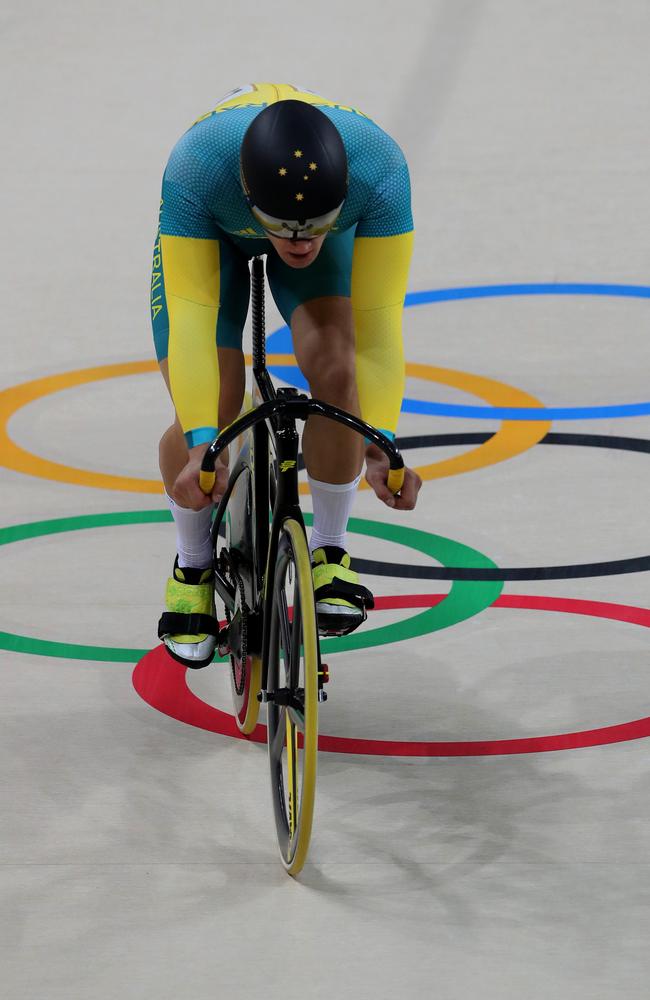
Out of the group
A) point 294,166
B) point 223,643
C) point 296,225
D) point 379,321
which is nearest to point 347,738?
point 223,643

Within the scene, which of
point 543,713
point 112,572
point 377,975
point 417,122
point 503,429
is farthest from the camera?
point 417,122

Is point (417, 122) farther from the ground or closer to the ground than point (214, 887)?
farther from the ground

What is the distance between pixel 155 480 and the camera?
5430 millimetres

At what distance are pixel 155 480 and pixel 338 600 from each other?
2.23 metres

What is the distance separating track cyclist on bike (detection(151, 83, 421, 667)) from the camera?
2.82 meters

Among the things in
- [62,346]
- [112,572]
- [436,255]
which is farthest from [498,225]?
[112,572]

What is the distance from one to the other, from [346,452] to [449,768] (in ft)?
2.48

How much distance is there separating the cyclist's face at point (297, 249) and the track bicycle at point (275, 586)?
0.26 meters

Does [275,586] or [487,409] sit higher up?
[275,586]

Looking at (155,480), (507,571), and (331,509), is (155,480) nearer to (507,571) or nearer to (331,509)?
(507,571)

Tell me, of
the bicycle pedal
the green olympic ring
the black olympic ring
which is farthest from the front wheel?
the black olympic ring

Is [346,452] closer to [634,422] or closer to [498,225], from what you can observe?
[634,422]

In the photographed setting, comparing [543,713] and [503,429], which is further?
[503,429]

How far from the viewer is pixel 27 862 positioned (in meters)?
3.06
